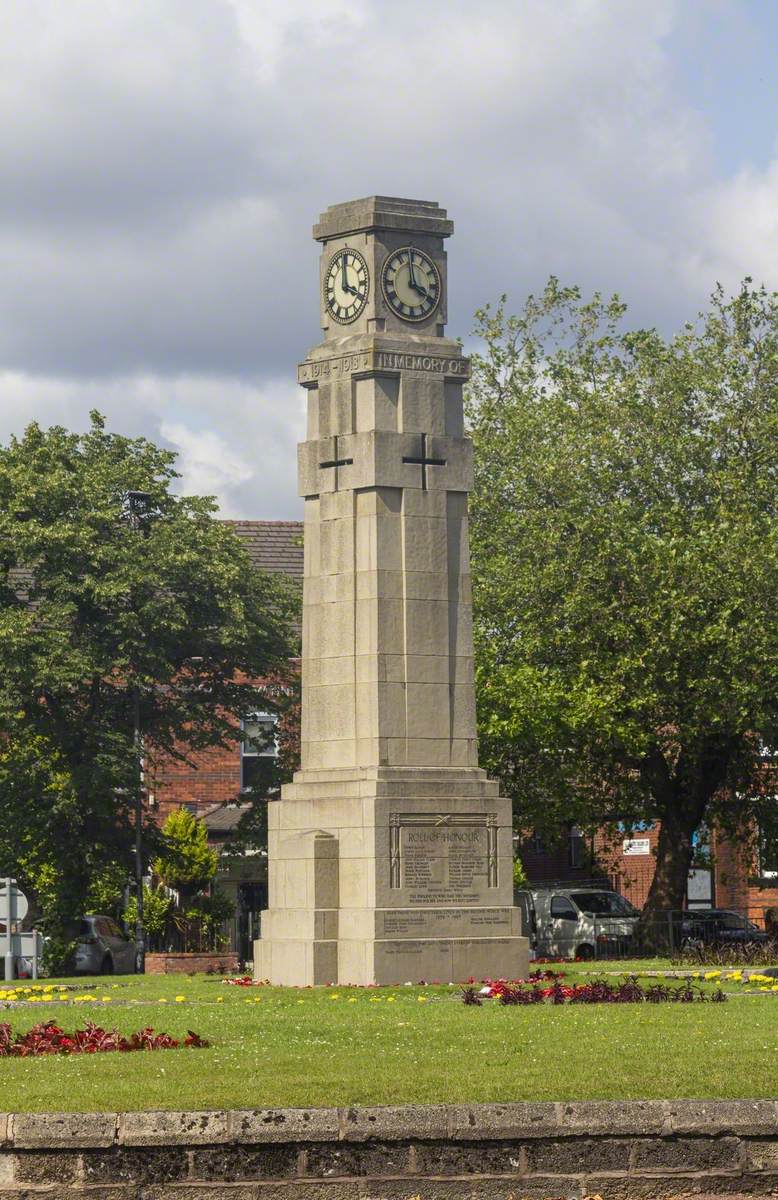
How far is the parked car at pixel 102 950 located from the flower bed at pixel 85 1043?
3031 centimetres

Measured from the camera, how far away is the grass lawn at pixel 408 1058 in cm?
1306

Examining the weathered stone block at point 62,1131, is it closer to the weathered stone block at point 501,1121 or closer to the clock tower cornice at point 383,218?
the weathered stone block at point 501,1121

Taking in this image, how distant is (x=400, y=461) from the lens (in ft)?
97.1

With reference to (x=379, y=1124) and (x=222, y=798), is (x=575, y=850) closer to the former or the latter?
(x=222, y=798)

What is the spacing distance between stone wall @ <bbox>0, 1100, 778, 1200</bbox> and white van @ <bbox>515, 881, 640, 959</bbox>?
116 ft

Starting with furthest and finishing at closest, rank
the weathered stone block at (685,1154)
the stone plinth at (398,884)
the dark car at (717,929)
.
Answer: the dark car at (717,929) < the stone plinth at (398,884) < the weathered stone block at (685,1154)

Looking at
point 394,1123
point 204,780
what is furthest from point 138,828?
point 394,1123

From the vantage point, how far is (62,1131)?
39.8 ft

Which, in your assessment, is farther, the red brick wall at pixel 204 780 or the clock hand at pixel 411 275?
the red brick wall at pixel 204 780

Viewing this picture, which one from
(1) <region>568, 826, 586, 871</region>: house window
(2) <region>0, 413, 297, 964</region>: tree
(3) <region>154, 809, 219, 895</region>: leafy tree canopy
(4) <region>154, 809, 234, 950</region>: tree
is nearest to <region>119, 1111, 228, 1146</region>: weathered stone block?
(2) <region>0, 413, 297, 964</region>: tree

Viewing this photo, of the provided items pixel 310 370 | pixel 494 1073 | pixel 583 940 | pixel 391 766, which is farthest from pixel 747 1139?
pixel 583 940

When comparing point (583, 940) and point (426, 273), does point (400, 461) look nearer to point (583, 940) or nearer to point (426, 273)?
point (426, 273)

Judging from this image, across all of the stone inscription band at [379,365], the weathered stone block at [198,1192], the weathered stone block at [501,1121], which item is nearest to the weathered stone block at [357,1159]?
the weathered stone block at [198,1192]

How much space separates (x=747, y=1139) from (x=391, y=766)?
16.6 meters
